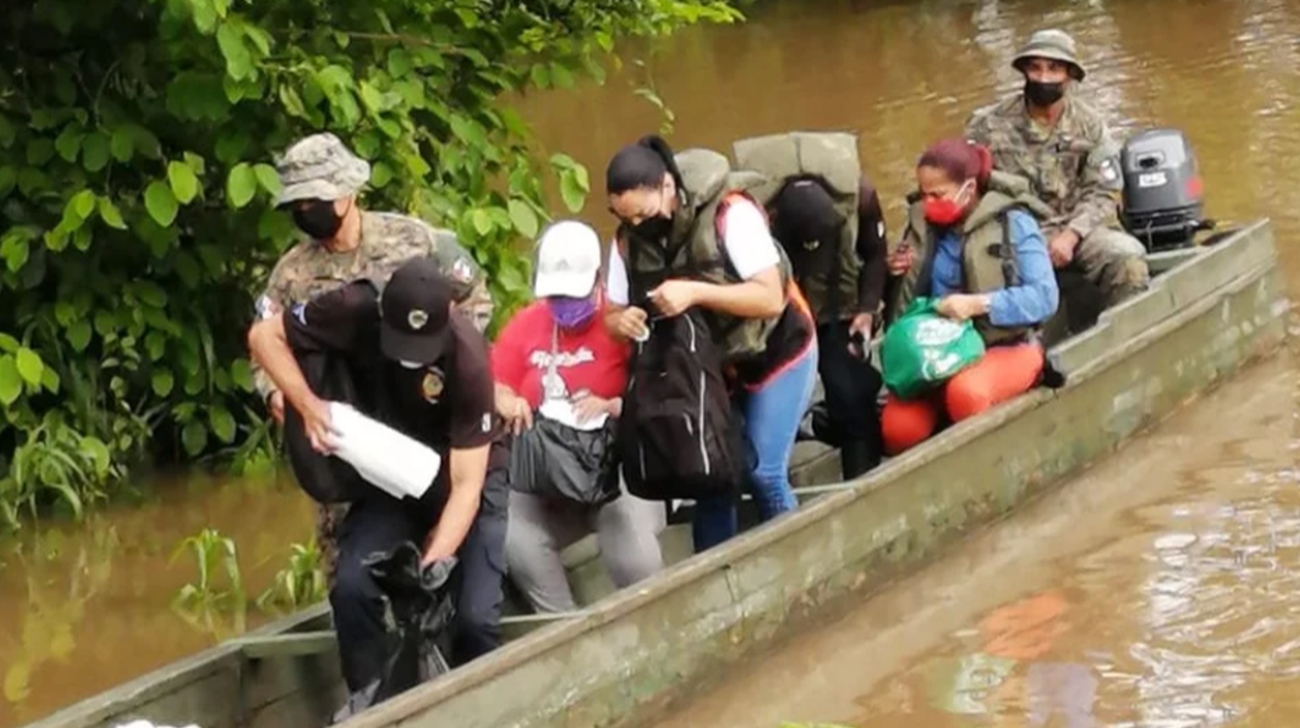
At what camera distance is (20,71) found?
395 inches

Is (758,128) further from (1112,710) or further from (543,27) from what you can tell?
(1112,710)

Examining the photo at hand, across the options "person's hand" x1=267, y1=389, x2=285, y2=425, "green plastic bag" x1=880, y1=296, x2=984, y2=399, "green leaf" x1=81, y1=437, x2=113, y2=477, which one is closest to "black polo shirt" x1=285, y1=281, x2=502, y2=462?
"person's hand" x1=267, y1=389, x2=285, y2=425

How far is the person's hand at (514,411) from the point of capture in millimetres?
7027

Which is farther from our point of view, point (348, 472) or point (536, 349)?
point (536, 349)

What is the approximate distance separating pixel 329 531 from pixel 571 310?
0.94m

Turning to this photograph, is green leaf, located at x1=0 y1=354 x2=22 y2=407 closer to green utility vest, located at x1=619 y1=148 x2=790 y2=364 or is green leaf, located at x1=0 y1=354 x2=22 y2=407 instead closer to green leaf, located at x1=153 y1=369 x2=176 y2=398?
green leaf, located at x1=153 y1=369 x2=176 y2=398

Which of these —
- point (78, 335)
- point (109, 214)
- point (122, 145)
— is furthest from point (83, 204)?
point (78, 335)

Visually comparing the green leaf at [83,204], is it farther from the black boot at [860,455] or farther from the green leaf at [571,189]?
the black boot at [860,455]

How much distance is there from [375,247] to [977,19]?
67.3 ft

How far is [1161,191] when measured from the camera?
10.6 metres

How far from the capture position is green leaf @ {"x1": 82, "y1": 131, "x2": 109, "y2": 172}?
9602mm

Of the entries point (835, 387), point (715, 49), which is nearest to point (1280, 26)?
point (715, 49)

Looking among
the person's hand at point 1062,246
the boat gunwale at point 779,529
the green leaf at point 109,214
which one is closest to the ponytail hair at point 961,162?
the boat gunwale at point 779,529

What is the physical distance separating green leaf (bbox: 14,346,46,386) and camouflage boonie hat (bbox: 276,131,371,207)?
9.74 ft
